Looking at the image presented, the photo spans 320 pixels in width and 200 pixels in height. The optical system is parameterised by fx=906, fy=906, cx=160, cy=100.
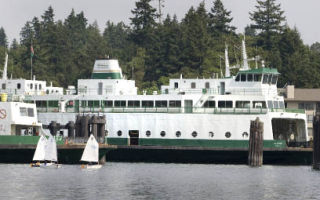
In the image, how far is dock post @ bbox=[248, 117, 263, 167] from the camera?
73438 mm

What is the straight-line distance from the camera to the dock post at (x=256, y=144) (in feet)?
241

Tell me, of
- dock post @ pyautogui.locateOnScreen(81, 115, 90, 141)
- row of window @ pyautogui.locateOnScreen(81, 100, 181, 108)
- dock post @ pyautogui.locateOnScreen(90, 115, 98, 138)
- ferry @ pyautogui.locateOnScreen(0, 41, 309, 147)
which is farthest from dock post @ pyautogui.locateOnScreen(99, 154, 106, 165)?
row of window @ pyautogui.locateOnScreen(81, 100, 181, 108)

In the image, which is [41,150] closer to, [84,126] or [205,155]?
[84,126]

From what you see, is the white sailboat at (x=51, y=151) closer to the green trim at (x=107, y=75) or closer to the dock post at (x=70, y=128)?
the dock post at (x=70, y=128)

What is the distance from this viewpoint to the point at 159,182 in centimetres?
6169

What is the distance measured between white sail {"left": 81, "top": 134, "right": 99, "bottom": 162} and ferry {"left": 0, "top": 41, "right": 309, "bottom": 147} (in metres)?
7.77

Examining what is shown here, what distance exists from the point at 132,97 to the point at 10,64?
67.0 meters

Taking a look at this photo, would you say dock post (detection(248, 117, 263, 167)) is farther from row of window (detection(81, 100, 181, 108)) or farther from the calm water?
row of window (detection(81, 100, 181, 108))

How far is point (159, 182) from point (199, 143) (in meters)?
16.5

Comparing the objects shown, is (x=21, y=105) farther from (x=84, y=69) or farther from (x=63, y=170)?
(x=84, y=69)

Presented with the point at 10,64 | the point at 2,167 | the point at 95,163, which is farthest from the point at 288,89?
the point at 10,64

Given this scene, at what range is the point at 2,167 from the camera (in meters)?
70.1

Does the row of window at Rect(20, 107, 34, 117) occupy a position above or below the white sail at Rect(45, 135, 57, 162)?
above

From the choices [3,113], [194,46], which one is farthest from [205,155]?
[194,46]
